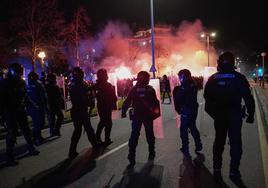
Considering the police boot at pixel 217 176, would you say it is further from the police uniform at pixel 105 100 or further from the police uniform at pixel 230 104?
the police uniform at pixel 105 100

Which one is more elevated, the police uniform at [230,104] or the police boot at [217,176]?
the police uniform at [230,104]

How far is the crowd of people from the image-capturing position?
478 cm

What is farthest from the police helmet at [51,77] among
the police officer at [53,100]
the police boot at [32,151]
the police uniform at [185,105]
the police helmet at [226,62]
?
the police helmet at [226,62]

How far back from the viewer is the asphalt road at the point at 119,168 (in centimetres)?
475

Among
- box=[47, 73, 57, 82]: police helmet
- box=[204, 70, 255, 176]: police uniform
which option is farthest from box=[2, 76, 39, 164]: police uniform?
box=[204, 70, 255, 176]: police uniform

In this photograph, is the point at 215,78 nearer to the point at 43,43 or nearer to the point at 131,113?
the point at 131,113

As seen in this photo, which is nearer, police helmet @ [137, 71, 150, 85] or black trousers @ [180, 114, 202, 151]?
police helmet @ [137, 71, 150, 85]

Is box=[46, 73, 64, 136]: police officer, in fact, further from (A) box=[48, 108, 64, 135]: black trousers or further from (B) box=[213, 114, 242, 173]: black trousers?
(B) box=[213, 114, 242, 173]: black trousers

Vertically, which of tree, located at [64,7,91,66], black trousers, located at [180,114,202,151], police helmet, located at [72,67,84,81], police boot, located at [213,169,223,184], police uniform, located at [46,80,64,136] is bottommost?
police boot, located at [213,169,223,184]

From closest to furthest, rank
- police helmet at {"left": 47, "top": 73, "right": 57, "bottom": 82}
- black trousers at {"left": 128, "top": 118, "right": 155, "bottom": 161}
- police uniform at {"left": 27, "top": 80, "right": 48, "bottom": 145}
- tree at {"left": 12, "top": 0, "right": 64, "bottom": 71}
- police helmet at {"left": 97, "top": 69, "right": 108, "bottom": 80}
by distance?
1. black trousers at {"left": 128, "top": 118, "right": 155, "bottom": 161}
2. police helmet at {"left": 97, "top": 69, "right": 108, "bottom": 80}
3. police uniform at {"left": 27, "top": 80, "right": 48, "bottom": 145}
4. police helmet at {"left": 47, "top": 73, "right": 57, "bottom": 82}
5. tree at {"left": 12, "top": 0, "right": 64, "bottom": 71}

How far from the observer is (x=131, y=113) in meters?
5.84

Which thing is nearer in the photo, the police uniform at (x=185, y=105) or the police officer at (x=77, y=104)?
the police uniform at (x=185, y=105)

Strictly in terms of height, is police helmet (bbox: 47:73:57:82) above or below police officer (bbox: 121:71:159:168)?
above

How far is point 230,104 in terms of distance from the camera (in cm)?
476
